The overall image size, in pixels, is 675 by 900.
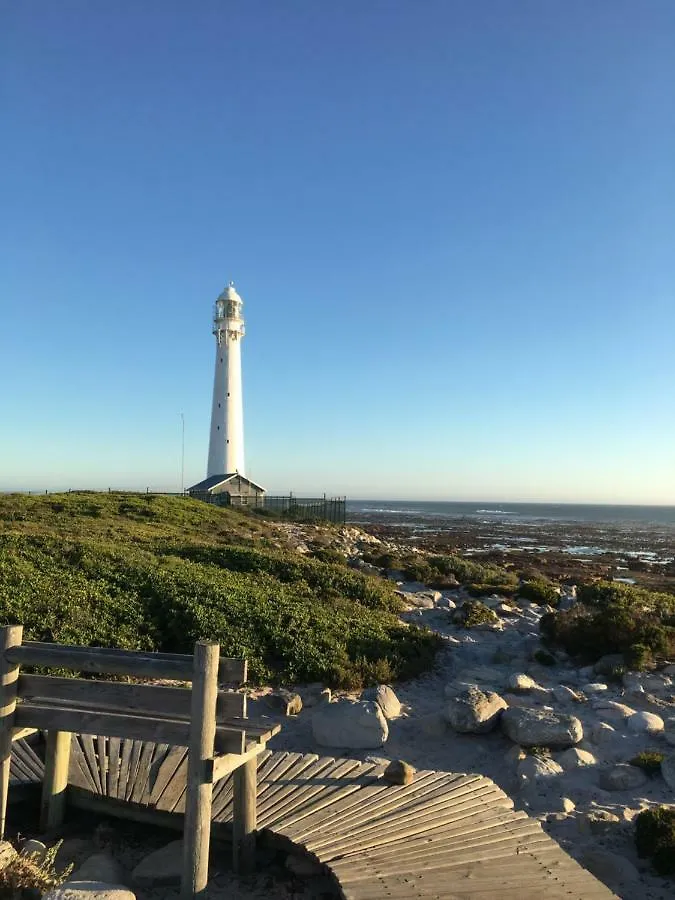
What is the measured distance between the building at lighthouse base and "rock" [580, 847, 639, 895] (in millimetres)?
39803

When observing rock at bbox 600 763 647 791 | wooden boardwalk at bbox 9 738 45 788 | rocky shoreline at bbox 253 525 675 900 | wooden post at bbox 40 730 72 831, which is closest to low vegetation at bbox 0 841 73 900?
wooden post at bbox 40 730 72 831

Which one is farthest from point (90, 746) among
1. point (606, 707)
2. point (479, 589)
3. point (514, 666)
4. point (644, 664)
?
point (479, 589)

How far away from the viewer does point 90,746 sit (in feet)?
21.8

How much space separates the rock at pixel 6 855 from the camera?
4.52 metres

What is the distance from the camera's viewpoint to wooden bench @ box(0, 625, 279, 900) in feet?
14.5

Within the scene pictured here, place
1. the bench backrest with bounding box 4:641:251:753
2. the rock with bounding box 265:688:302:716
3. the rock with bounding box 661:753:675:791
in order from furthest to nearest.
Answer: the rock with bounding box 265:688:302:716 → the rock with bounding box 661:753:675:791 → the bench backrest with bounding box 4:641:251:753

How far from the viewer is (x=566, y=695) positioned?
9805 millimetres

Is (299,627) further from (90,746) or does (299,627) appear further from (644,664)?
(644,664)

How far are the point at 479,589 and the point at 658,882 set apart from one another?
14.2 metres

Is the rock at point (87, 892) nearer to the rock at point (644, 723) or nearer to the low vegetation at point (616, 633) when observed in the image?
the rock at point (644, 723)

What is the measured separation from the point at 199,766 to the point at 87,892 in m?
0.99

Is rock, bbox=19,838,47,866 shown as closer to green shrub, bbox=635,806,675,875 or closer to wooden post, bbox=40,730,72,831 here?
wooden post, bbox=40,730,72,831

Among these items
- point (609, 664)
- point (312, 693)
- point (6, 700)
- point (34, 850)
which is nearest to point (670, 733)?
point (609, 664)

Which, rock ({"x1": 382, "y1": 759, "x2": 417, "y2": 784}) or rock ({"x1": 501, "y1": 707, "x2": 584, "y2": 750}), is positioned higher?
rock ({"x1": 382, "y1": 759, "x2": 417, "y2": 784})
